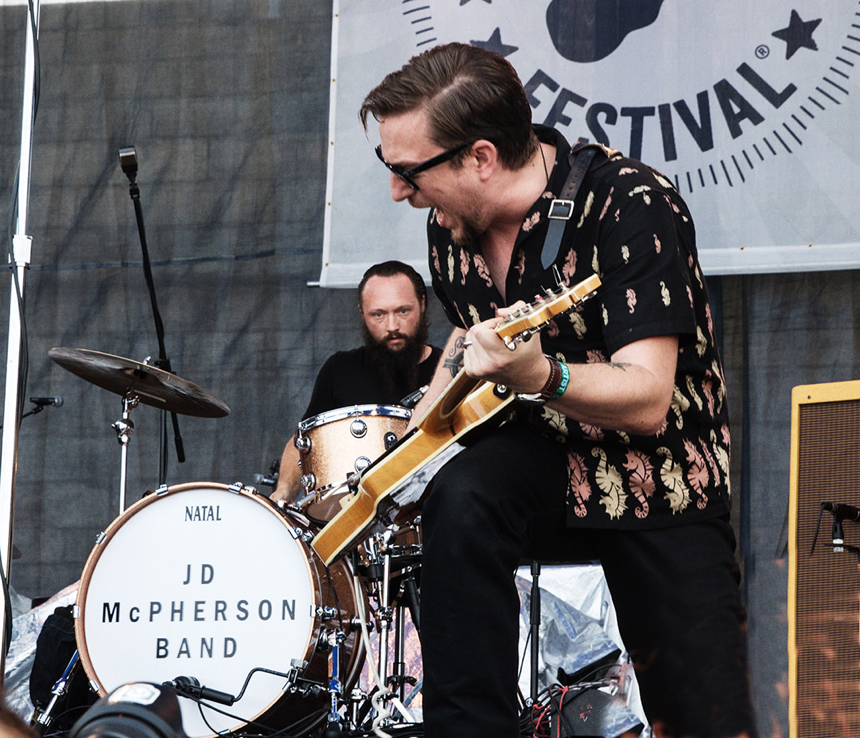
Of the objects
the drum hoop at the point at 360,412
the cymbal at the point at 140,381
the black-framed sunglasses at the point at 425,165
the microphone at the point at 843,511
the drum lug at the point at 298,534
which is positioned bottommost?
the drum lug at the point at 298,534

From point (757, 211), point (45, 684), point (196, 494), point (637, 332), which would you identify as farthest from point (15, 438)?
point (757, 211)

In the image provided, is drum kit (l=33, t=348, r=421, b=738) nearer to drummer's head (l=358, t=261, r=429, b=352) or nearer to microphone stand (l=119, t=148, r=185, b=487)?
microphone stand (l=119, t=148, r=185, b=487)

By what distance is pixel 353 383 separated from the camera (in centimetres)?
440

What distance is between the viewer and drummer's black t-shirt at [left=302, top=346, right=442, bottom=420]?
173 inches

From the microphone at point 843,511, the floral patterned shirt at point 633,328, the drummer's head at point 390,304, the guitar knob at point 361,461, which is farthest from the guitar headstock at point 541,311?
the drummer's head at point 390,304

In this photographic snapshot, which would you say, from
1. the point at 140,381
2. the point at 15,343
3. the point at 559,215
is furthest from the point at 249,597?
the point at 559,215

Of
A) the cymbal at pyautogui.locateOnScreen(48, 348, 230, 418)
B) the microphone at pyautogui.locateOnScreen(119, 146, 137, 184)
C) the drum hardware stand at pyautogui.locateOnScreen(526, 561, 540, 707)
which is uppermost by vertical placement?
the microphone at pyautogui.locateOnScreen(119, 146, 137, 184)

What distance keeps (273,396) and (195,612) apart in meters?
1.26

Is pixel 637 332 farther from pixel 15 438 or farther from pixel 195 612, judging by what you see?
pixel 195 612

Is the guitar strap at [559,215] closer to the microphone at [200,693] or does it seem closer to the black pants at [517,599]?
the black pants at [517,599]

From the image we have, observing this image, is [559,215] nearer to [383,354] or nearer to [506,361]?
[506,361]

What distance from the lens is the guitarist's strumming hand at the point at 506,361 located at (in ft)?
5.74

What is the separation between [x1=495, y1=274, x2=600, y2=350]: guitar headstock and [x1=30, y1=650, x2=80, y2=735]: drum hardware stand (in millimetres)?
2427

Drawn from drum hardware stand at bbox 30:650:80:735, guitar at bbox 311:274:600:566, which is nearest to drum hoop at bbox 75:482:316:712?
drum hardware stand at bbox 30:650:80:735
